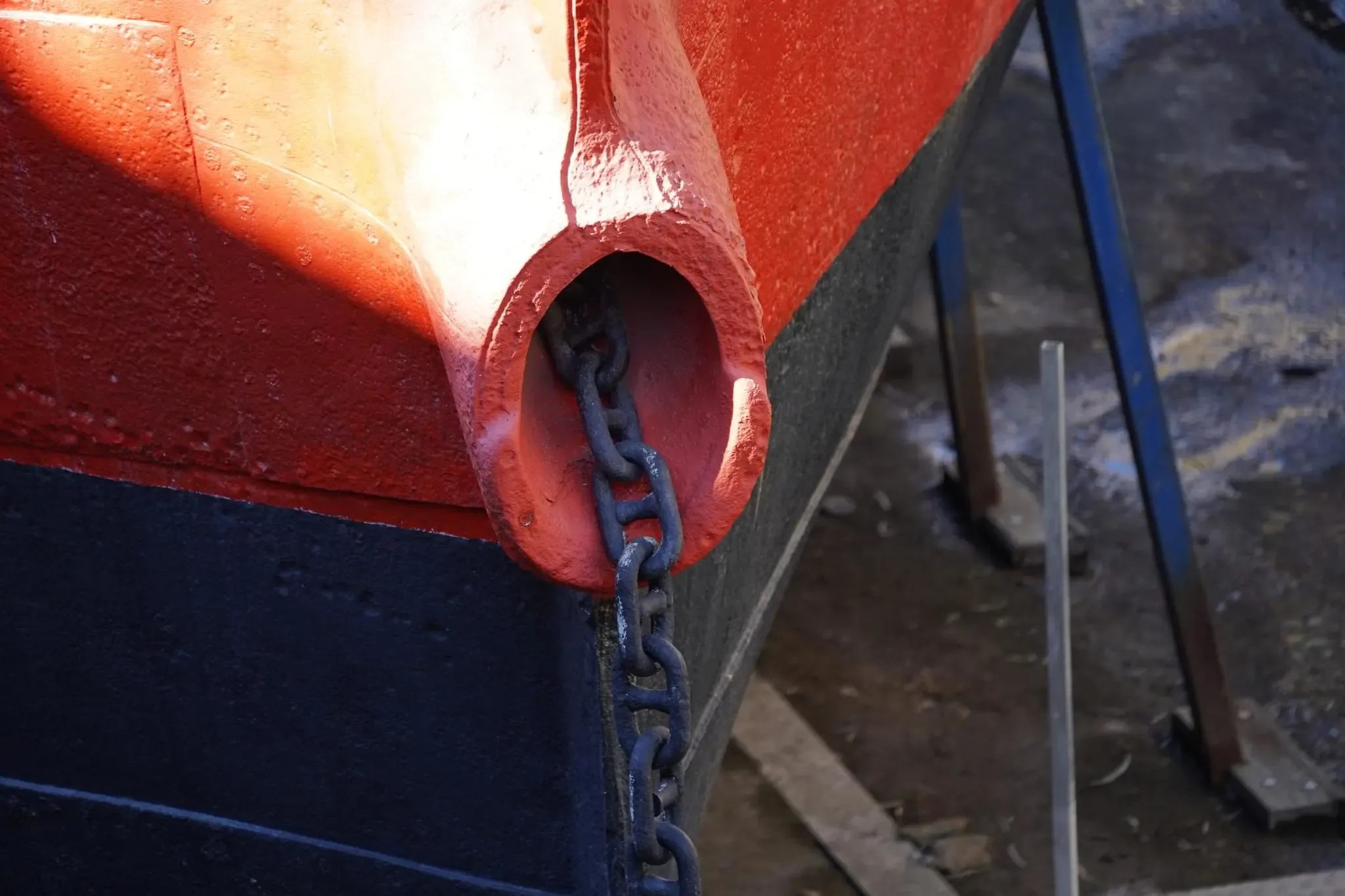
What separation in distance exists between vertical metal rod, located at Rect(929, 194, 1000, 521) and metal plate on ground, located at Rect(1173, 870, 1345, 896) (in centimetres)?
197

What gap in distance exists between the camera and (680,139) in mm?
1403

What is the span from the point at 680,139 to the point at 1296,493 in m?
4.37

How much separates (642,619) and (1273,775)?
3.09 metres

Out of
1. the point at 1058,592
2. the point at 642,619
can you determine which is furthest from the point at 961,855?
the point at 642,619

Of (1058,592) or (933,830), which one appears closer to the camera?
(1058,592)

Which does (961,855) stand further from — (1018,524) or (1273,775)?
(1018,524)

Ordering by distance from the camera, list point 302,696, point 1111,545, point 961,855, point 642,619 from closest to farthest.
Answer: point 642,619, point 302,696, point 961,855, point 1111,545

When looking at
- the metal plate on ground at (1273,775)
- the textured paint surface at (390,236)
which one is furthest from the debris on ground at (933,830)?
the textured paint surface at (390,236)

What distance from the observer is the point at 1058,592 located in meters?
2.29

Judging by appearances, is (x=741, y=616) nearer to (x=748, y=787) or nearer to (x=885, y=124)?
(x=885, y=124)

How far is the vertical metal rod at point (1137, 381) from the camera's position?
149 inches

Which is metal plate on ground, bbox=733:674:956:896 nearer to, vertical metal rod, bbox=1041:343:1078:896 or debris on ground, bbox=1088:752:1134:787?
debris on ground, bbox=1088:752:1134:787

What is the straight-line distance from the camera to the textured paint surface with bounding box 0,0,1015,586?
1355 millimetres

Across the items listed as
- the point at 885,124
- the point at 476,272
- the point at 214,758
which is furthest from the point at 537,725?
the point at 885,124
